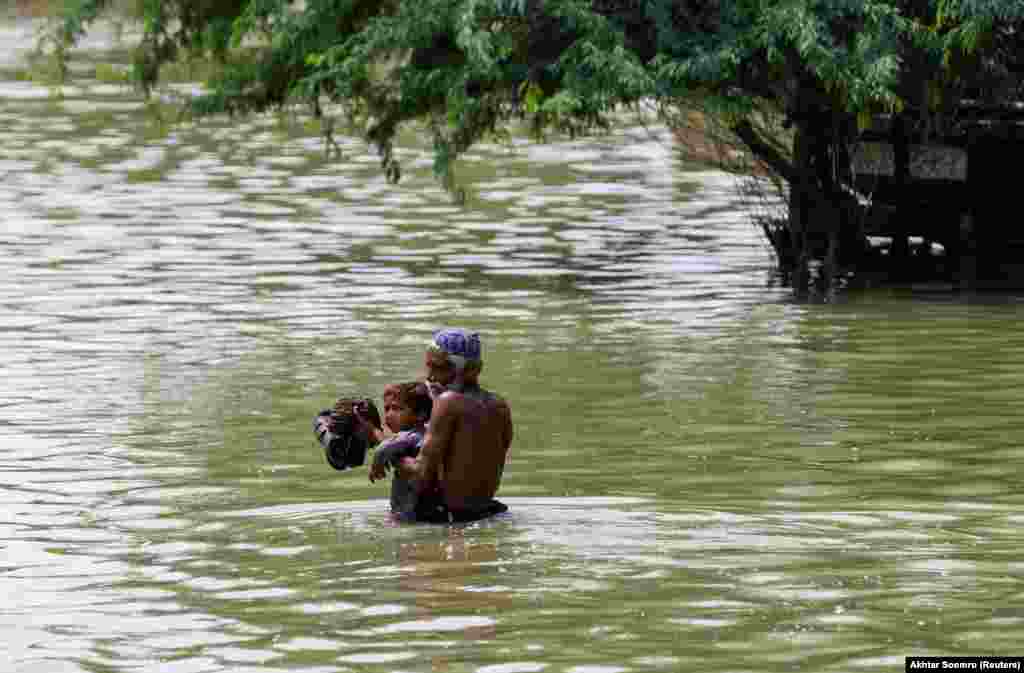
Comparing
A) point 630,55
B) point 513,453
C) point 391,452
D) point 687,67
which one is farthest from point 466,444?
point 630,55

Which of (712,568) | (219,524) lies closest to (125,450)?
(219,524)

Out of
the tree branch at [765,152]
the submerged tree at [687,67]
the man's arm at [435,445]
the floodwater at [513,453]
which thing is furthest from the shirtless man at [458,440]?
the tree branch at [765,152]

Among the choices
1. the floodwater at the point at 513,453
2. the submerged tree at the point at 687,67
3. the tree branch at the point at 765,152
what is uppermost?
the submerged tree at the point at 687,67

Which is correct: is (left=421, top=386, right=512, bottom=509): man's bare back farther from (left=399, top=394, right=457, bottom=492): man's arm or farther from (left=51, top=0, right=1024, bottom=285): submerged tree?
(left=51, top=0, right=1024, bottom=285): submerged tree

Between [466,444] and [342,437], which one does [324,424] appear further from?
[466,444]

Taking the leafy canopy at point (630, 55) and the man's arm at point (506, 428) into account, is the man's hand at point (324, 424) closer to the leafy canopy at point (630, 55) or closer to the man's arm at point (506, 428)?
the man's arm at point (506, 428)

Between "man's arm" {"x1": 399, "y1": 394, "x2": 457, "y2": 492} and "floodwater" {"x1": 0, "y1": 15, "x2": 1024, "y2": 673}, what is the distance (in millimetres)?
246

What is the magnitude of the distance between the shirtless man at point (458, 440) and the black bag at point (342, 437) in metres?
0.20

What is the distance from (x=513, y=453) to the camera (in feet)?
40.6

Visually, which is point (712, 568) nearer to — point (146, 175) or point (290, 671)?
point (290, 671)

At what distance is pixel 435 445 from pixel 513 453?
8.62ft

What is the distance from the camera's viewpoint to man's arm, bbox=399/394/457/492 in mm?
9734

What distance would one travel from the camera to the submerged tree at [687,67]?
17.8 metres

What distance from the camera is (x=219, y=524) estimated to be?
10.6 m
